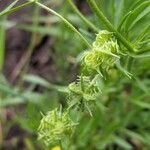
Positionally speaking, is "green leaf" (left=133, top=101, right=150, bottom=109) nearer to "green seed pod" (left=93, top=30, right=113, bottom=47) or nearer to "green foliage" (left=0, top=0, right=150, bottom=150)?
"green foliage" (left=0, top=0, right=150, bottom=150)

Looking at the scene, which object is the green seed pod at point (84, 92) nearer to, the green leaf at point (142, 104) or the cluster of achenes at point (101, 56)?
the cluster of achenes at point (101, 56)

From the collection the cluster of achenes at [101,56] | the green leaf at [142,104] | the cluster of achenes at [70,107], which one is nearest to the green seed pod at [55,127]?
the cluster of achenes at [70,107]

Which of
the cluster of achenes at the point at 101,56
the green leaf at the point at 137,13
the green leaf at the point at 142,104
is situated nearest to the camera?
the cluster of achenes at the point at 101,56

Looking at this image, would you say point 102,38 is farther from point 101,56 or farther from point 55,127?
point 55,127

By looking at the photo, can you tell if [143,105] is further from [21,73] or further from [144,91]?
[21,73]

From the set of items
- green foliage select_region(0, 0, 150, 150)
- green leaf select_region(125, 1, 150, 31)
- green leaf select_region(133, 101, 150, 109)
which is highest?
green leaf select_region(125, 1, 150, 31)

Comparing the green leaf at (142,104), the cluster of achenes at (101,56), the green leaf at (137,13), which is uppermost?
the cluster of achenes at (101,56)

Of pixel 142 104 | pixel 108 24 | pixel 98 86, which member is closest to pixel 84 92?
pixel 98 86

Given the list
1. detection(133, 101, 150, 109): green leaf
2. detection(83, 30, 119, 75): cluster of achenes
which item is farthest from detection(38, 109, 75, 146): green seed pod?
detection(133, 101, 150, 109): green leaf

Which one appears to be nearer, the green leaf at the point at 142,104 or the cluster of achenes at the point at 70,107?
the cluster of achenes at the point at 70,107
